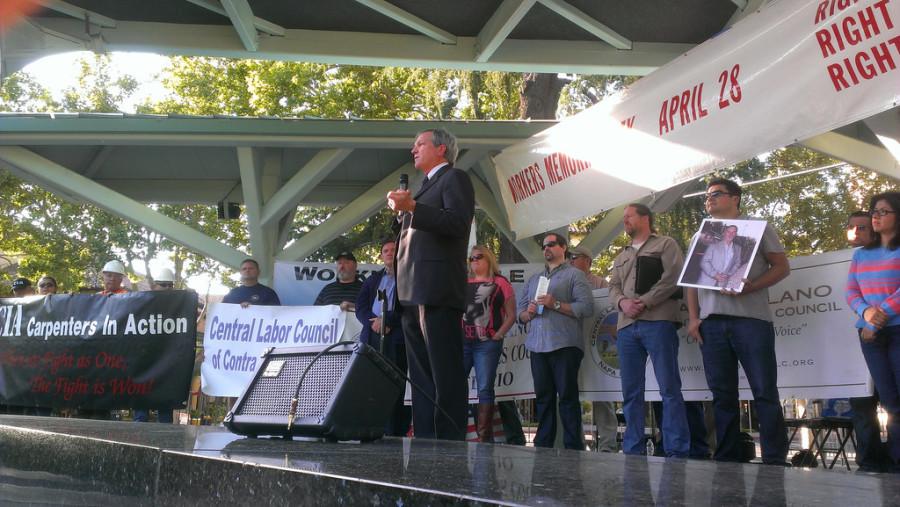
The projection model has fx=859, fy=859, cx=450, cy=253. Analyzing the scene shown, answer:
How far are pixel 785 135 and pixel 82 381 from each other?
285 inches

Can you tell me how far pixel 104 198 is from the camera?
31.1ft

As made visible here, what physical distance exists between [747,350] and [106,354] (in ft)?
21.4

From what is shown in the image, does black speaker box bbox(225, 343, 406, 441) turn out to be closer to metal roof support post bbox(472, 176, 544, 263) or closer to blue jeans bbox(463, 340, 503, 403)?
blue jeans bbox(463, 340, 503, 403)

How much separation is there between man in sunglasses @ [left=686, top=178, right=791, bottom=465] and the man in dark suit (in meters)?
1.80

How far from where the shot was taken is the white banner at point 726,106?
4.64 meters

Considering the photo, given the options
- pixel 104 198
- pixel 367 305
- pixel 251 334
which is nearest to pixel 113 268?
pixel 104 198

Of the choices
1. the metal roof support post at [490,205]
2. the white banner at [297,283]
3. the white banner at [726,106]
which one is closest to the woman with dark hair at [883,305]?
the white banner at [726,106]

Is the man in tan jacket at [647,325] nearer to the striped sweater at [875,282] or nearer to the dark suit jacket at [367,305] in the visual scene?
the striped sweater at [875,282]

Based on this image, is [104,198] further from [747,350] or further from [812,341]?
[812,341]

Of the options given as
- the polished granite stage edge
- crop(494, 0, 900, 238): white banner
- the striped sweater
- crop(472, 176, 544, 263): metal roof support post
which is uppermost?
crop(472, 176, 544, 263): metal roof support post

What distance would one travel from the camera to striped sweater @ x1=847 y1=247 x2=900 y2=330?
4.95 meters

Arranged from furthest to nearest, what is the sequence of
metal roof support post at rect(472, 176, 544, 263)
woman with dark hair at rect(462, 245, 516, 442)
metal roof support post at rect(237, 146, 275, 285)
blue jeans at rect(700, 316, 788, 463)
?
metal roof support post at rect(472, 176, 544, 263) < metal roof support post at rect(237, 146, 275, 285) < woman with dark hair at rect(462, 245, 516, 442) < blue jeans at rect(700, 316, 788, 463)

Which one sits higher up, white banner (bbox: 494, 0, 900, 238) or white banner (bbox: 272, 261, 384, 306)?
white banner (bbox: 494, 0, 900, 238)

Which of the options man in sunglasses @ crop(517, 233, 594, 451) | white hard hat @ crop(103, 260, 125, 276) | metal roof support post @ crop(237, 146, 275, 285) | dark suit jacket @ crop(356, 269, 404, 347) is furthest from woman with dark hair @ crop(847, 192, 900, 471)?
white hard hat @ crop(103, 260, 125, 276)
